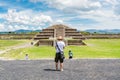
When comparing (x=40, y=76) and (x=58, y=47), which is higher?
(x=58, y=47)

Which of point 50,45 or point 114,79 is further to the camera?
point 50,45

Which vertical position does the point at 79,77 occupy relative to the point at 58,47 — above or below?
below

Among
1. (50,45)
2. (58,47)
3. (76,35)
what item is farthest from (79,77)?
(76,35)

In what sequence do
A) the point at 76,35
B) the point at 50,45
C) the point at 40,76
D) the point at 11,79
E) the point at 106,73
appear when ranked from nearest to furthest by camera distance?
the point at 11,79
the point at 40,76
the point at 106,73
the point at 50,45
the point at 76,35

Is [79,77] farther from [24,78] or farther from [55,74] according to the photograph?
[24,78]

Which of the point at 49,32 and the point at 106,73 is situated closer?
the point at 106,73

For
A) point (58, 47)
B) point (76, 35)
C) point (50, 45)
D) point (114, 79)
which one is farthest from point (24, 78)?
point (76, 35)

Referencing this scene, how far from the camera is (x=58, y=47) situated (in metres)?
18.1

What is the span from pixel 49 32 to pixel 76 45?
23.0 metres

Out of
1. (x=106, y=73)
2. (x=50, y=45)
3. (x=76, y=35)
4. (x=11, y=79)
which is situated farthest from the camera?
(x=76, y=35)

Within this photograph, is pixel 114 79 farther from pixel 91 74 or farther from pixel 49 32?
pixel 49 32

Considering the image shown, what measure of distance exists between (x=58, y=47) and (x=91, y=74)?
269cm

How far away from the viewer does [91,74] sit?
1697cm

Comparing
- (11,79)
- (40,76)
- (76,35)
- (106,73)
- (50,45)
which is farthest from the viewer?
(76,35)
